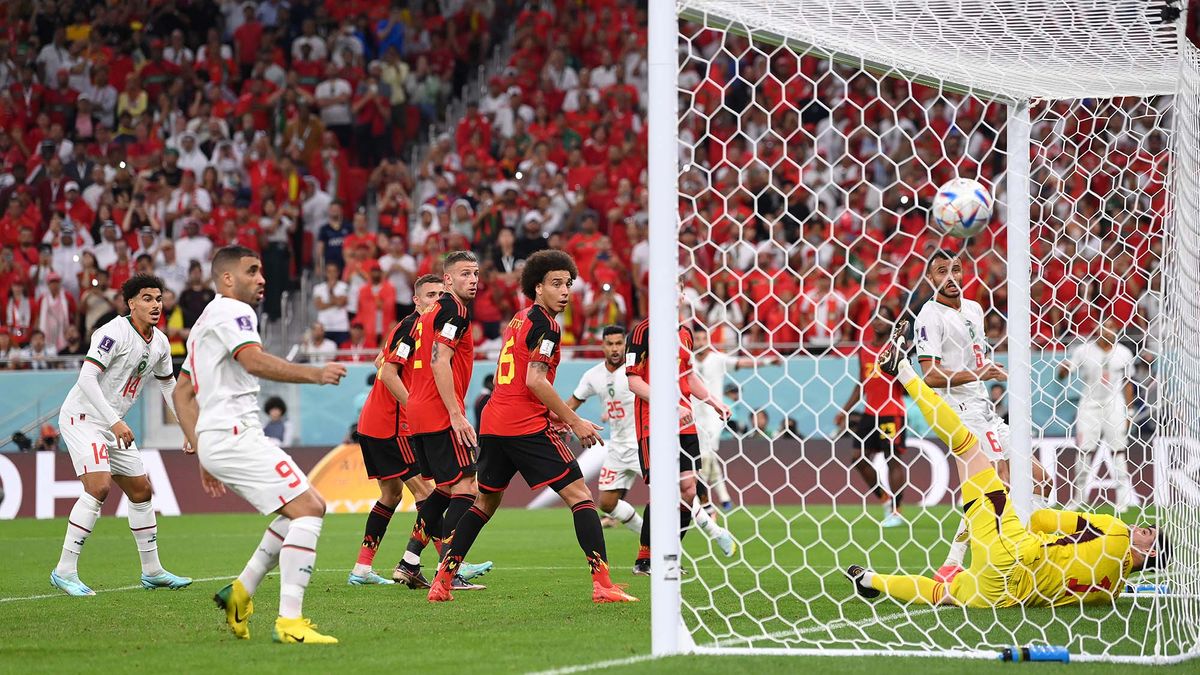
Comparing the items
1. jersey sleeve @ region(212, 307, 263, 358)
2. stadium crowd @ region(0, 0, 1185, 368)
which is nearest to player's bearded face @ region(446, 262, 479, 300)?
jersey sleeve @ region(212, 307, 263, 358)

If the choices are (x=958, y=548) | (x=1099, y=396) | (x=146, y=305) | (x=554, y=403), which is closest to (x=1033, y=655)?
(x=958, y=548)

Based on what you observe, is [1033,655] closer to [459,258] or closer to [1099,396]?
[459,258]

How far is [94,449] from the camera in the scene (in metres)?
9.52

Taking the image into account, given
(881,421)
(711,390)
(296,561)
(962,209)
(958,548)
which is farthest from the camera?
(711,390)

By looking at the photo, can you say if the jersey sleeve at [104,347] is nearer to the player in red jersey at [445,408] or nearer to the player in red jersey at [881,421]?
the player in red jersey at [445,408]

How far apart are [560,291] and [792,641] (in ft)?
8.82

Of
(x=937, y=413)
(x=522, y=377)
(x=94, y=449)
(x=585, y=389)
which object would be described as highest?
(x=522, y=377)

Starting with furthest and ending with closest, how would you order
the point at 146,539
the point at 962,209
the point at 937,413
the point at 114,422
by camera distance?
the point at 146,539 < the point at 114,422 < the point at 962,209 < the point at 937,413

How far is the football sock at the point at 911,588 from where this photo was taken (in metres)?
7.45

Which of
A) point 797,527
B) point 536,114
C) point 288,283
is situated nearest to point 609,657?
point 797,527

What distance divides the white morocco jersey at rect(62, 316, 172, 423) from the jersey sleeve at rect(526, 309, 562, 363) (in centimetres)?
301

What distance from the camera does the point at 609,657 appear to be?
6055mm

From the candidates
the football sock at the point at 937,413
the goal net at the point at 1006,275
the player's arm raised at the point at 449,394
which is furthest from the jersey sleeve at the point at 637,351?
the football sock at the point at 937,413

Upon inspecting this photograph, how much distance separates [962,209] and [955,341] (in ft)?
6.37
